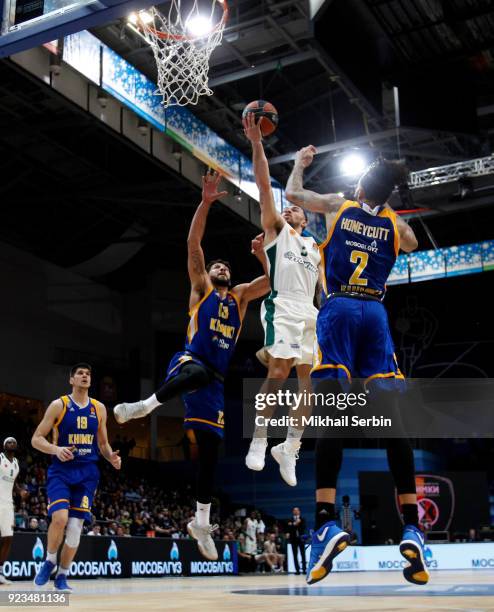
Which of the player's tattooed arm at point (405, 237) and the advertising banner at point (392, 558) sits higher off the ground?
the player's tattooed arm at point (405, 237)

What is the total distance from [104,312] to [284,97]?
11635 mm

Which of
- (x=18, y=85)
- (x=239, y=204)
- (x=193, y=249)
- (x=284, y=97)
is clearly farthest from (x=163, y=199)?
(x=193, y=249)

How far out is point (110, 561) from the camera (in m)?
14.5

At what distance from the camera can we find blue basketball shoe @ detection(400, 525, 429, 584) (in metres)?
4.25

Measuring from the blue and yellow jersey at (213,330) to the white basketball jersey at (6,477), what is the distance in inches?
238

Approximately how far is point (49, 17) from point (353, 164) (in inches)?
546

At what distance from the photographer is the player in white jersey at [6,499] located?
11.1 metres

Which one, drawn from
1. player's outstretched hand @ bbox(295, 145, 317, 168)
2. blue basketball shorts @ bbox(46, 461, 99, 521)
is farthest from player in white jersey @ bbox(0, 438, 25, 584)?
player's outstretched hand @ bbox(295, 145, 317, 168)

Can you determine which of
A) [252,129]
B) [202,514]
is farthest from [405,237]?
[202,514]

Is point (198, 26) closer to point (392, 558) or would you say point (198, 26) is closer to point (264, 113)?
point (264, 113)

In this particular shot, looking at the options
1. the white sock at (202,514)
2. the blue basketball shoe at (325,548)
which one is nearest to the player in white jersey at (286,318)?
the white sock at (202,514)

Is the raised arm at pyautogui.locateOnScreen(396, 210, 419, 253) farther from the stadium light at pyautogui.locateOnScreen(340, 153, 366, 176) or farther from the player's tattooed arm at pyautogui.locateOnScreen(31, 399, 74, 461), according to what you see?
the stadium light at pyautogui.locateOnScreen(340, 153, 366, 176)

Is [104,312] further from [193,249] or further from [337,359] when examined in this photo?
[337,359]

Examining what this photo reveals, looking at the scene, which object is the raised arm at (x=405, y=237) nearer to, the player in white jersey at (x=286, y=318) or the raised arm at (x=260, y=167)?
the raised arm at (x=260, y=167)
